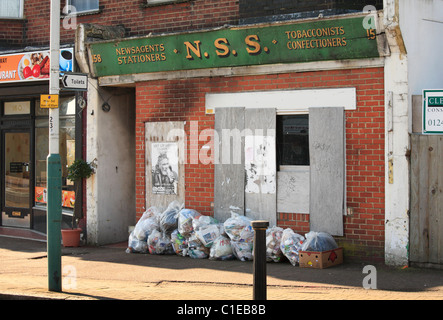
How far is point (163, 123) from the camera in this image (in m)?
12.4

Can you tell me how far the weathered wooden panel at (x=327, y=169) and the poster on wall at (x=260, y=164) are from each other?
2.44 ft

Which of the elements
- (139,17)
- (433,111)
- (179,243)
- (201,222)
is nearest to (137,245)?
(179,243)

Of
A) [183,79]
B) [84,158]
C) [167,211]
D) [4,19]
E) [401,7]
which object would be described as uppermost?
[4,19]

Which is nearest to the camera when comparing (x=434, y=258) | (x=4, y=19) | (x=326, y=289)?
(x=326, y=289)

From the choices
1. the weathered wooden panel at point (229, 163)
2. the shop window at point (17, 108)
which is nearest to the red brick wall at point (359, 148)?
the weathered wooden panel at point (229, 163)

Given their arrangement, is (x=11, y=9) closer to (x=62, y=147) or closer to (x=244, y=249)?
(x=62, y=147)

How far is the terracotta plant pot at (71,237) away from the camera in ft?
42.6

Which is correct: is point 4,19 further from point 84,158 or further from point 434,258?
point 434,258

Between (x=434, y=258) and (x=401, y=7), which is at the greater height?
(x=401, y=7)

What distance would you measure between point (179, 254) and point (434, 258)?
4327 mm

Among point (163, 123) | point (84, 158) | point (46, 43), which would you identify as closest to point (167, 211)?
point (163, 123)

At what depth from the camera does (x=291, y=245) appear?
10297 mm

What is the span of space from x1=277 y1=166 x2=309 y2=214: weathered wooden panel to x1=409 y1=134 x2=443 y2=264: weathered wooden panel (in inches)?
70.7
